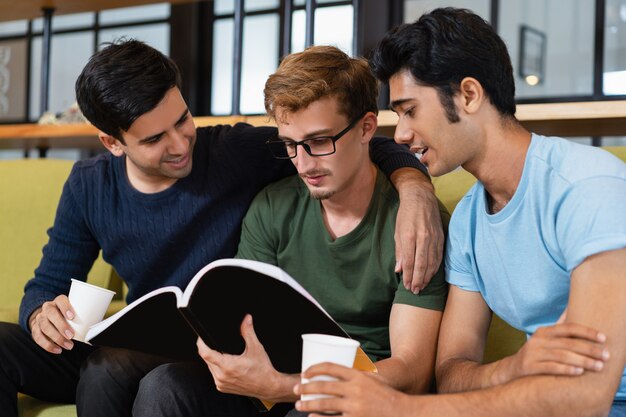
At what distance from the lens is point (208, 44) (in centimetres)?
464

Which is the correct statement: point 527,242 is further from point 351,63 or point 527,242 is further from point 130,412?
point 130,412

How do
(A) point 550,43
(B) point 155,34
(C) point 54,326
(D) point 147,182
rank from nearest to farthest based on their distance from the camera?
(C) point 54,326, (D) point 147,182, (A) point 550,43, (B) point 155,34

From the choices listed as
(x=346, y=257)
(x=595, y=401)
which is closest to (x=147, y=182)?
(x=346, y=257)

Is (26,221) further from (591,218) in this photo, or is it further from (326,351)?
(591,218)

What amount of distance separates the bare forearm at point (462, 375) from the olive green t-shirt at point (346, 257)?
0.45 ft

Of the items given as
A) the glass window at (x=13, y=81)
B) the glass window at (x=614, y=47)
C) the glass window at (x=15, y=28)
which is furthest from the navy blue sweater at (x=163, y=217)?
the glass window at (x=15, y=28)

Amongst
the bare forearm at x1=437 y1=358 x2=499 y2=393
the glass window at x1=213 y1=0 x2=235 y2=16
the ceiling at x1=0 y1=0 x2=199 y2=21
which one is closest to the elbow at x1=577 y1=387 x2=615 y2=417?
the bare forearm at x1=437 y1=358 x2=499 y2=393

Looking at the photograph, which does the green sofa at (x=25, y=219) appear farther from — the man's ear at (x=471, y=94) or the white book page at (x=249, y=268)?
the man's ear at (x=471, y=94)

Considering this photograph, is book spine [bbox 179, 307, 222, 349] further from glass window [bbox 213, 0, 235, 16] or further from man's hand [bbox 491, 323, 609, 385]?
glass window [bbox 213, 0, 235, 16]

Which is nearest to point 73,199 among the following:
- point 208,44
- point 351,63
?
point 351,63

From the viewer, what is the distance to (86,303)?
5.04ft

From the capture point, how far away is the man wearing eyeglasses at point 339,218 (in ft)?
4.95

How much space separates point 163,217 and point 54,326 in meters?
0.35

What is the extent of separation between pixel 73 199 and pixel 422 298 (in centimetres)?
87
